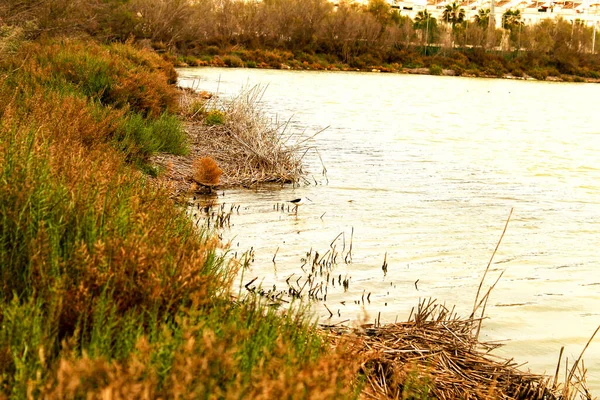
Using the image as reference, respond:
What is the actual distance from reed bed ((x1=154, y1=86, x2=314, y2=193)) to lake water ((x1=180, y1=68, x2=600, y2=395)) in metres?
0.52

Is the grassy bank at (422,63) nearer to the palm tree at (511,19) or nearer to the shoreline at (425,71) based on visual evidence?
the shoreline at (425,71)

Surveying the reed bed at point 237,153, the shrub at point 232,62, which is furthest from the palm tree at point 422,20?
the reed bed at point 237,153

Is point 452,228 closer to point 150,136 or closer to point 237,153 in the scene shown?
point 237,153

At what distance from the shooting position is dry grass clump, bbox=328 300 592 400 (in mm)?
4176

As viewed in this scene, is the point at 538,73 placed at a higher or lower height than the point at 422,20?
lower

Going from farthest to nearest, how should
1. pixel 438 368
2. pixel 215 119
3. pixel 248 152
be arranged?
pixel 215 119, pixel 248 152, pixel 438 368

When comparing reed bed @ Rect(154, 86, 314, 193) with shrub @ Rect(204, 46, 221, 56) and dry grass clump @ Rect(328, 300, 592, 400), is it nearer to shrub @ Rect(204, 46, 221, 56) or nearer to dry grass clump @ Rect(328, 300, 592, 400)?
dry grass clump @ Rect(328, 300, 592, 400)

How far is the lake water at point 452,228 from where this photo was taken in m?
6.50

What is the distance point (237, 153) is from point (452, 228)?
4515mm

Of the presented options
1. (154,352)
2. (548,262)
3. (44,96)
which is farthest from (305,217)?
(154,352)

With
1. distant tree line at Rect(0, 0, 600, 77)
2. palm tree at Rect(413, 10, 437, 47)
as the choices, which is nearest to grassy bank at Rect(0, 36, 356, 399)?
distant tree line at Rect(0, 0, 600, 77)

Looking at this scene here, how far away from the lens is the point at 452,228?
9.71 meters

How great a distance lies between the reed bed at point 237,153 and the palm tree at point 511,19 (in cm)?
10341

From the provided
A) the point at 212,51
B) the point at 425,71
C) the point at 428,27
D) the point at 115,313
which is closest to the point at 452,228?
the point at 115,313
